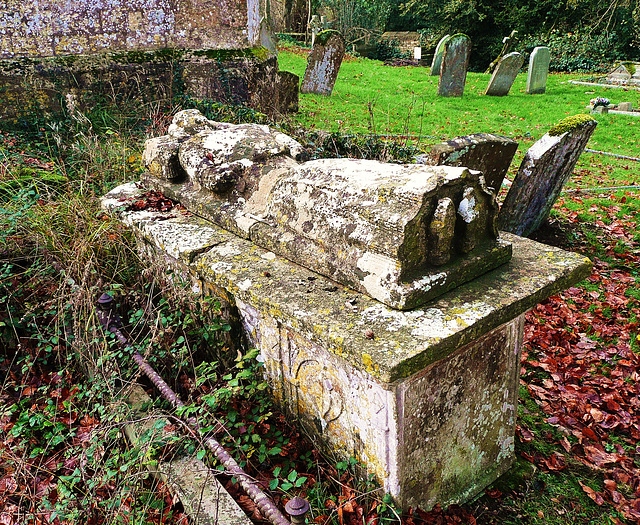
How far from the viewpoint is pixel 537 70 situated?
512 inches

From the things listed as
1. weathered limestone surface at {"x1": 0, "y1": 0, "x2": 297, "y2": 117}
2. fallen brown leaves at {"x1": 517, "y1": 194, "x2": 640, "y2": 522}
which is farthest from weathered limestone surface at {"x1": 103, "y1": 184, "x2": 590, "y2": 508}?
weathered limestone surface at {"x1": 0, "y1": 0, "x2": 297, "y2": 117}

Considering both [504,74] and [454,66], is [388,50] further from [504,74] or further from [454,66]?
[454,66]

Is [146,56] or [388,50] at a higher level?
[388,50]

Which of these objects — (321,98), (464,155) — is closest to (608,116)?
(321,98)

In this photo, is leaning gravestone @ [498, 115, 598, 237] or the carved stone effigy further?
leaning gravestone @ [498, 115, 598, 237]

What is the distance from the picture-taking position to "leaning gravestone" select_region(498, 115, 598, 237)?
14.9 feet

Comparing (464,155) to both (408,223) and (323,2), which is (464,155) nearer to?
(408,223)

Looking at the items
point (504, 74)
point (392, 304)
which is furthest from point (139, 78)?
point (504, 74)

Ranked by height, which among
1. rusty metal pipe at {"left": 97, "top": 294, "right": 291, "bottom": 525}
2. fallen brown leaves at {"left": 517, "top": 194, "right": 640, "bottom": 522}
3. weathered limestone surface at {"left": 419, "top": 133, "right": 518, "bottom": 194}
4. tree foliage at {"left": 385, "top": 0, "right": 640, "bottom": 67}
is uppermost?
tree foliage at {"left": 385, "top": 0, "right": 640, "bottom": 67}

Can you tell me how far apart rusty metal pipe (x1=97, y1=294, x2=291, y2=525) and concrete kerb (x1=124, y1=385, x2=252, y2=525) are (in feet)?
0.29

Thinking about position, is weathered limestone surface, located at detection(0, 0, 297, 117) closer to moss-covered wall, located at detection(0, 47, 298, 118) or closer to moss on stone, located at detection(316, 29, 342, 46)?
moss-covered wall, located at detection(0, 47, 298, 118)

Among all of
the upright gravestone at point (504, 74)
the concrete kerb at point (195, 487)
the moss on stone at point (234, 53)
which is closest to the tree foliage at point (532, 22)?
the upright gravestone at point (504, 74)

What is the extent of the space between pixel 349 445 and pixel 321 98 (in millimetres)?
10273

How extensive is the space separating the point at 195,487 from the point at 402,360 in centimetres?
110
